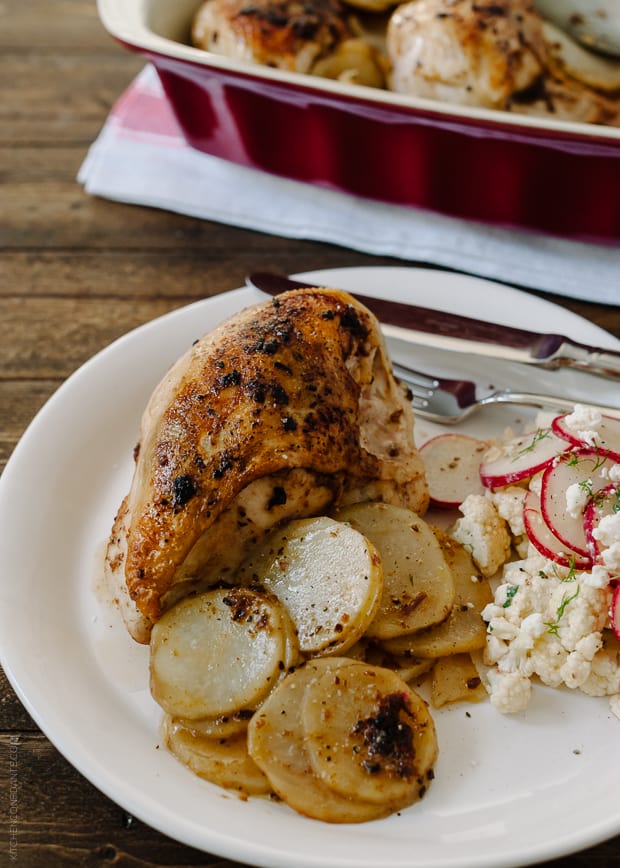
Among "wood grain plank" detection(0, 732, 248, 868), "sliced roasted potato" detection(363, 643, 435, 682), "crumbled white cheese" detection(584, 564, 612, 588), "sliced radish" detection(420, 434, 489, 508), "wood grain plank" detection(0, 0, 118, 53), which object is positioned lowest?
"wood grain plank" detection(0, 732, 248, 868)

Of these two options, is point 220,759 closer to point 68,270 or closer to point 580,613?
point 580,613

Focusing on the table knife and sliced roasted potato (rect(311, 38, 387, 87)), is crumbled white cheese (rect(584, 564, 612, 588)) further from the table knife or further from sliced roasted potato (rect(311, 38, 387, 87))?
sliced roasted potato (rect(311, 38, 387, 87))

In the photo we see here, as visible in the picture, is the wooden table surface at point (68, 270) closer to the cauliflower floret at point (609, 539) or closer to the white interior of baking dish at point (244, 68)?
the cauliflower floret at point (609, 539)

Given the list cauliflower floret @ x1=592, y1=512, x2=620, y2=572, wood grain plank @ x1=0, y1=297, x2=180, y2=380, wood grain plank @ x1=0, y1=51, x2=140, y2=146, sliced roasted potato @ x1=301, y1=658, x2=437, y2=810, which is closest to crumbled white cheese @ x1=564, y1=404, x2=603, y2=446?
cauliflower floret @ x1=592, y1=512, x2=620, y2=572

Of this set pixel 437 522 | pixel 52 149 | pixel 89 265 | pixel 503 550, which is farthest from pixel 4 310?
pixel 503 550

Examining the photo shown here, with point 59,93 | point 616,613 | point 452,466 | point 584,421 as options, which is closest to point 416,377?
point 452,466

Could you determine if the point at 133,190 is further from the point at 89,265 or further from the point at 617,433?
the point at 617,433
